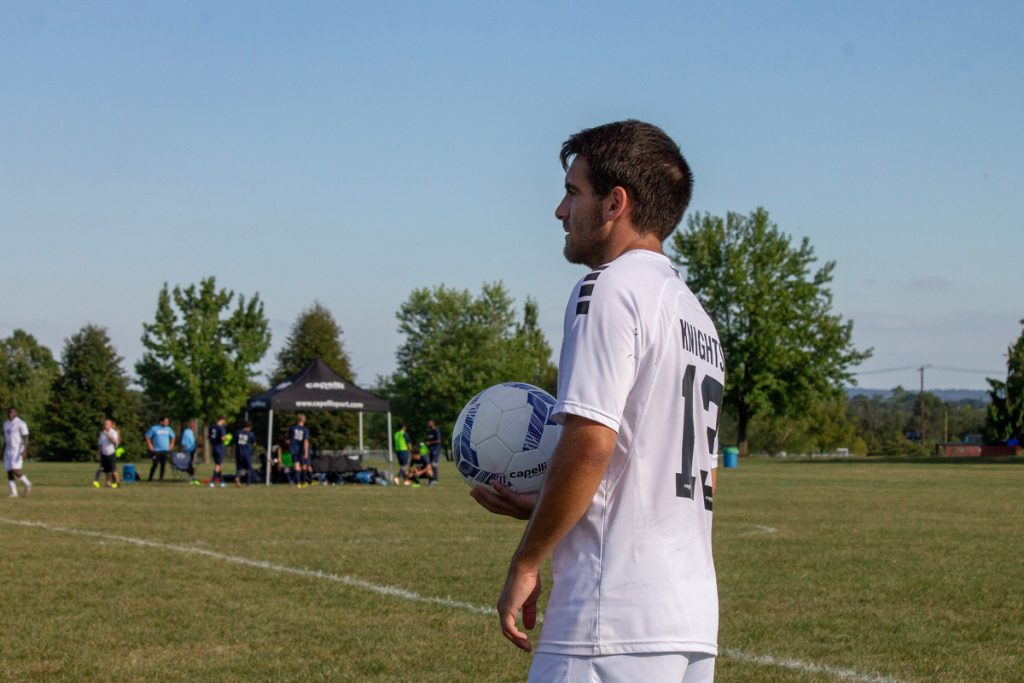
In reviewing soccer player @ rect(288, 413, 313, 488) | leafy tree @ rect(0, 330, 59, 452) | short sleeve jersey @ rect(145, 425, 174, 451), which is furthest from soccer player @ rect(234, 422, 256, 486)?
leafy tree @ rect(0, 330, 59, 452)

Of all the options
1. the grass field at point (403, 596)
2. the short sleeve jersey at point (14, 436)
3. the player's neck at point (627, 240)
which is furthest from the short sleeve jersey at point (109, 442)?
the player's neck at point (627, 240)

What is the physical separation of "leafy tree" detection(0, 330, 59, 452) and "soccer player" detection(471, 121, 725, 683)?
108681 mm

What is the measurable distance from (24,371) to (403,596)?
377 ft

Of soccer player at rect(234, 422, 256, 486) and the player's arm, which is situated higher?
the player's arm

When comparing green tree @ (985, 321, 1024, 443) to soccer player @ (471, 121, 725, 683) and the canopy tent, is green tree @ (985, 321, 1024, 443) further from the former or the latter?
soccer player @ (471, 121, 725, 683)

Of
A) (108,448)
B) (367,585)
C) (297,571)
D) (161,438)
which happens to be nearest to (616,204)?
(367,585)

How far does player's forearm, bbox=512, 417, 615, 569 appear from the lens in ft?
8.17

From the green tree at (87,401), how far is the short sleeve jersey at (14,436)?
182 feet

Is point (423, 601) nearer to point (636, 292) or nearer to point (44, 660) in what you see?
point (44, 660)

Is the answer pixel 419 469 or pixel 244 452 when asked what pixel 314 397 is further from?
pixel 419 469

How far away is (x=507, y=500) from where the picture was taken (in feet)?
10.0

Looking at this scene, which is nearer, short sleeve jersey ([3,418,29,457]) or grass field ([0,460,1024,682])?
grass field ([0,460,1024,682])

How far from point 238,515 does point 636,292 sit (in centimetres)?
1729

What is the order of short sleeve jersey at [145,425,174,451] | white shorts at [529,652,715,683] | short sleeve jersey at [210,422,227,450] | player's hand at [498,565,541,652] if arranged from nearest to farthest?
1. white shorts at [529,652,715,683]
2. player's hand at [498,565,541,652]
3. short sleeve jersey at [210,422,227,450]
4. short sleeve jersey at [145,425,174,451]
